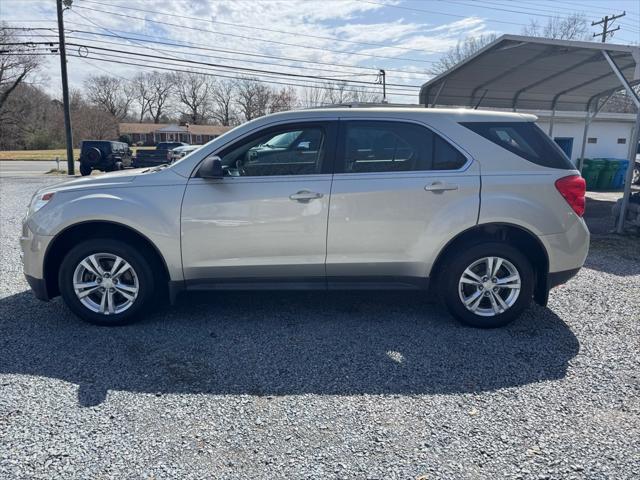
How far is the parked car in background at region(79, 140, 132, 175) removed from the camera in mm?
21547

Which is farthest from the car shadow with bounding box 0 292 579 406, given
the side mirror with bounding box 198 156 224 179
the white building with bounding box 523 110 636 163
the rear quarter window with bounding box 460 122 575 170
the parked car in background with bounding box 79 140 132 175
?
the parked car in background with bounding box 79 140 132 175

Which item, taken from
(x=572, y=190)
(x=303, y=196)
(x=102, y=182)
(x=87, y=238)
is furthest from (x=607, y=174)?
(x=87, y=238)

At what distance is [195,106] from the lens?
8050 centimetres

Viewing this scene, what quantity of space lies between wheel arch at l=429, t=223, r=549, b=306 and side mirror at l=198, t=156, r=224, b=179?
203 centimetres

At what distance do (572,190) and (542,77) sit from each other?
376 inches

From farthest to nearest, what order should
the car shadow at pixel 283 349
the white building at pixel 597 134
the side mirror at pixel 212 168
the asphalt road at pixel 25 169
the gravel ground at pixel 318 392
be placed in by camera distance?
1. the asphalt road at pixel 25 169
2. the white building at pixel 597 134
3. the side mirror at pixel 212 168
4. the car shadow at pixel 283 349
5. the gravel ground at pixel 318 392

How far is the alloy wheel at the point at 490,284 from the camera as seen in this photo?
3871mm

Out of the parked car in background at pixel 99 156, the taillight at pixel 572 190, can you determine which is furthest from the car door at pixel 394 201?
the parked car in background at pixel 99 156

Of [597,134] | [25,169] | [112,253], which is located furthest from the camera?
[25,169]

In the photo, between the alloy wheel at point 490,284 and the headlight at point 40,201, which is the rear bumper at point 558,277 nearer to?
the alloy wheel at point 490,284

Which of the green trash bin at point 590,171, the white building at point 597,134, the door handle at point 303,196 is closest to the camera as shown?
the door handle at point 303,196

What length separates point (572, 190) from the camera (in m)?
3.77

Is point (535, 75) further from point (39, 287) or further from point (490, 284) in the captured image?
point (39, 287)

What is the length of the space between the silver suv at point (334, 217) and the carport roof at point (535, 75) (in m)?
5.32
